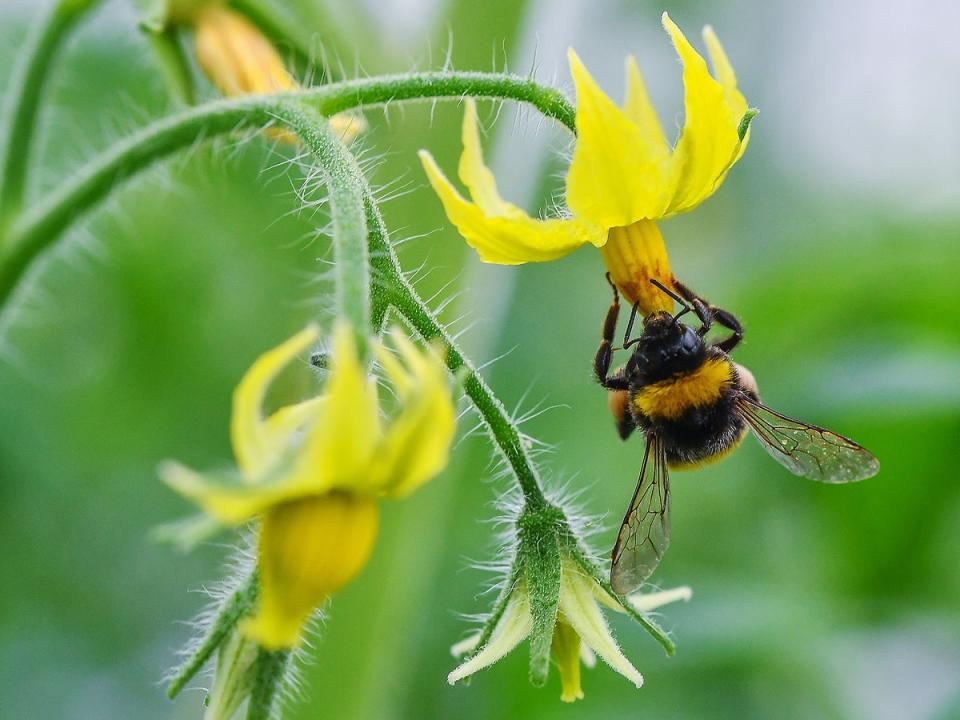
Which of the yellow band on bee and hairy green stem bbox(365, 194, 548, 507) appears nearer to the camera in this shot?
hairy green stem bbox(365, 194, 548, 507)

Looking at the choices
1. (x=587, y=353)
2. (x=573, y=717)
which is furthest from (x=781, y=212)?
(x=573, y=717)

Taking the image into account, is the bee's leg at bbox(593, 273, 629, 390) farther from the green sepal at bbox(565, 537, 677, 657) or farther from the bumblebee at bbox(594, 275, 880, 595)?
the green sepal at bbox(565, 537, 677, 657)

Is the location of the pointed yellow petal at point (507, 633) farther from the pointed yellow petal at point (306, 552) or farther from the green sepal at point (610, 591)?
the pointed yellow petal at point (306, 552)

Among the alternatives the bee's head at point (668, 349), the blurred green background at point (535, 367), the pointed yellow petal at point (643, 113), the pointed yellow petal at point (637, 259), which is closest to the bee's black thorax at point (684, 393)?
the bee's head at point (668, 349)

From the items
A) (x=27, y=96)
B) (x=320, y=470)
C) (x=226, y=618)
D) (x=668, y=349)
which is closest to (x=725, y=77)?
(x=668, y=349)

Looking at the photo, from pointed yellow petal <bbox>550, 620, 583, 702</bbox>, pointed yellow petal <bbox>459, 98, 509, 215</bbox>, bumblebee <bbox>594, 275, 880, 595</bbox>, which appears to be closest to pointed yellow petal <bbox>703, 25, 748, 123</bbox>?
pointed yellow petal <bbox>459, 98, 509, 215</bbox>

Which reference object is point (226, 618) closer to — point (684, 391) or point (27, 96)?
point (684, 391)
